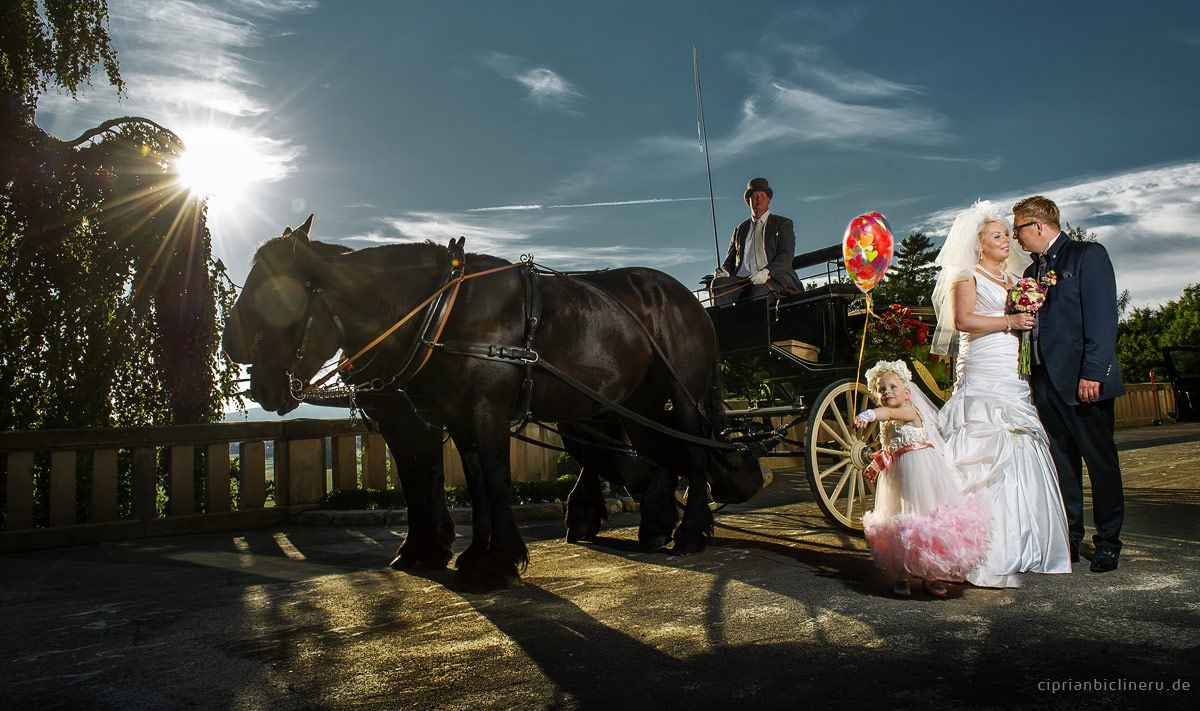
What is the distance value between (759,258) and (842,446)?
214 cm

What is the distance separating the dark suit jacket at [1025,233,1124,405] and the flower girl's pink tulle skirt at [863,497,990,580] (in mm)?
968

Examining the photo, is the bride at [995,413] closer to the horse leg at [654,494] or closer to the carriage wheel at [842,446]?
the carriage wheel at [842,446]

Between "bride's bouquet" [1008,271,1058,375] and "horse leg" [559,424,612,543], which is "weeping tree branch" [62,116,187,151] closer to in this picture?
"horse leg" [559,424,612,543]

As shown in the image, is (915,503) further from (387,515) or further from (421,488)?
(387,515)

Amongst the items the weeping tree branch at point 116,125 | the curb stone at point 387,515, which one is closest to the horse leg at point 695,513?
the curb stone at point 387,515

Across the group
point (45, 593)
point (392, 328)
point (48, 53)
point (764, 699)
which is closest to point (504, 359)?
point (392, 328)

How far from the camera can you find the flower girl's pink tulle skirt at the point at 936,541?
3.75 metres

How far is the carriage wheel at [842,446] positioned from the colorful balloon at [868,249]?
2.98ft

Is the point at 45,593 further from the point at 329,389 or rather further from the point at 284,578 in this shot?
the point at 329,389

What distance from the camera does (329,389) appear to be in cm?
476

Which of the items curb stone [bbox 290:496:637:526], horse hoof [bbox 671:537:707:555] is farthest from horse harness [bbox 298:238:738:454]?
curb stone [bbox 290:496:637:526]

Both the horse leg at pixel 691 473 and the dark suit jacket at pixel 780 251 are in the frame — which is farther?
the dark suit jacket at pixel 780 251

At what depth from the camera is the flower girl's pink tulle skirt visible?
148 inches

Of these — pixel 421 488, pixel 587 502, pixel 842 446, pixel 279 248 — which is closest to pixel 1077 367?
pixel 842 446
